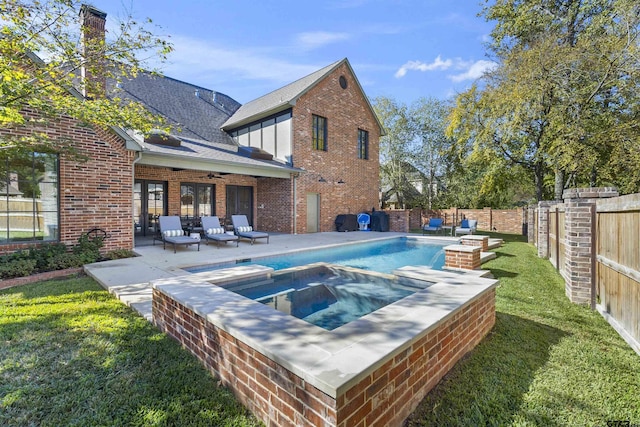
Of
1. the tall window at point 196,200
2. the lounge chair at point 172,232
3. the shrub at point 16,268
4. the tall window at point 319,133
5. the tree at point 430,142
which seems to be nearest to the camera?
the shrub at point 16,268

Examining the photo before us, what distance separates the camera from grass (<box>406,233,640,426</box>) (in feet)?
7.22

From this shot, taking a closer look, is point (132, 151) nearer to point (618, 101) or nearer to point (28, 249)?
point (28, 249)

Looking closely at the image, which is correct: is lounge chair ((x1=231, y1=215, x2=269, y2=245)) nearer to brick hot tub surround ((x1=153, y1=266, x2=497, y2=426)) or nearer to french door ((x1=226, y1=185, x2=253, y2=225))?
french door ((x1=226, y1=185, x2=253, y2=225))

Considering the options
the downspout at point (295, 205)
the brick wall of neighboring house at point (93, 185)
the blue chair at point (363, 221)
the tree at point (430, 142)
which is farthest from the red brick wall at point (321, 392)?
the tree at point (430, 142)

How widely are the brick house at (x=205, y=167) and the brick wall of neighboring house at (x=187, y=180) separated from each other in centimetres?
4

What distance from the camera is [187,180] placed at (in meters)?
12.9

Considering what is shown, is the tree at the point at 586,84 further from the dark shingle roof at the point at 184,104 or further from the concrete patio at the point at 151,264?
the dark shingle roof at the point at 184,104

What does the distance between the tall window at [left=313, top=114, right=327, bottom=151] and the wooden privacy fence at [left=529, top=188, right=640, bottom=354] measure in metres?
11.5

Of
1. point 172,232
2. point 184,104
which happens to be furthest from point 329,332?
point 184,104

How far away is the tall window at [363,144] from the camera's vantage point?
17656mm

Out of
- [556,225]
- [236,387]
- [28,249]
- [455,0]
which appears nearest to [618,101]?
[455,0]

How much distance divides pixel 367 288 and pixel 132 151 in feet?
24.4

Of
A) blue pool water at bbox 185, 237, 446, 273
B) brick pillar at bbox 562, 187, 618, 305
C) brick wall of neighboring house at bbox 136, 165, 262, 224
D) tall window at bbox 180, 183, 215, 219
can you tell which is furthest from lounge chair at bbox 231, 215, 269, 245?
brick pillar at bbox 562, 187, 618, 305

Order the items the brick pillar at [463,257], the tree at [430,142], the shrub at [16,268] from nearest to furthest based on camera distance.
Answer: the shrub at [16,268], the brick pillar at [463,257], the tree at [430,142]
